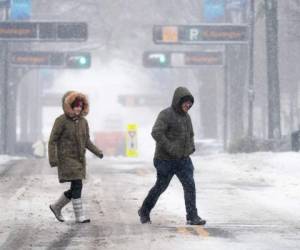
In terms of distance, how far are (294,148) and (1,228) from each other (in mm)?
17076

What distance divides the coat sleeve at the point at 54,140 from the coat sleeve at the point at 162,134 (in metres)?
1.12

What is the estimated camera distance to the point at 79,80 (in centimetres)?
10912

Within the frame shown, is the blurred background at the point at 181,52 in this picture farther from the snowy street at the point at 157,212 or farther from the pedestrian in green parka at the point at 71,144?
the pedestrian in green parka at the point at 71,144

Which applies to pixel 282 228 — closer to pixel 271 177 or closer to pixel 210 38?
pixel 271 177

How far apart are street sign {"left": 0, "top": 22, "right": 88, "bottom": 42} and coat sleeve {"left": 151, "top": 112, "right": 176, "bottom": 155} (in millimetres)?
26551

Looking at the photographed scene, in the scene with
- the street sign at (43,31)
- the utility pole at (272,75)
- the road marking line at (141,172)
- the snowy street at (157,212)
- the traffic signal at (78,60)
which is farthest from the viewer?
the traffic signal at (78,60)

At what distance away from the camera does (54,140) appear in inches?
418

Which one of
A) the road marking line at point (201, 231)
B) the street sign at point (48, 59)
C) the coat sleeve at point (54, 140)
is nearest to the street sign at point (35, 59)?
the street sign at point (48, 59)

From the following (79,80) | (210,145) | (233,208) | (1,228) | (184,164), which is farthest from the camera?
(79,80)

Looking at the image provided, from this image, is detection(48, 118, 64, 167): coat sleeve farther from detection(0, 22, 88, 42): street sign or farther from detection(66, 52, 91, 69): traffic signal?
detection(66, 52, 91, 69): traffic signal

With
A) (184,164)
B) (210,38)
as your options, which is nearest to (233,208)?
(184,164)

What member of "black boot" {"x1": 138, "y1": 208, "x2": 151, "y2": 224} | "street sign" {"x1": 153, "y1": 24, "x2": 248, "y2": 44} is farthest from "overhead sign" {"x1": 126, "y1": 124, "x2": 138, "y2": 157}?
"black boot" {"x1": 138, "y1": 208, "x2": 151, "y2": 224}

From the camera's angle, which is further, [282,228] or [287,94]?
[287,94]

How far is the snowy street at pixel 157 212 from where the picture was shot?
357 inches
